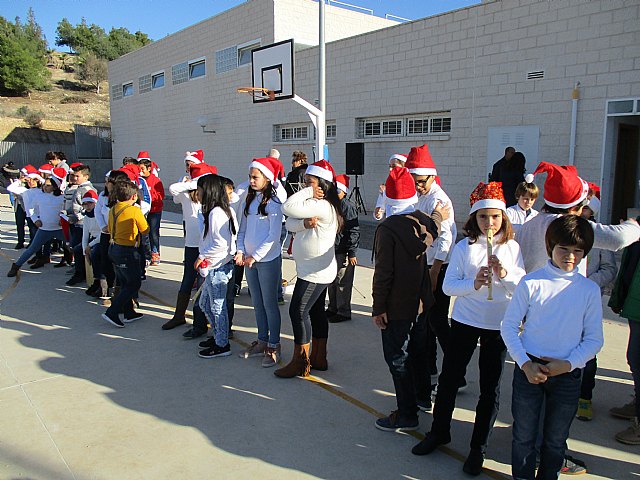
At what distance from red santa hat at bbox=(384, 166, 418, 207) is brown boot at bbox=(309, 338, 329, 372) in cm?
149

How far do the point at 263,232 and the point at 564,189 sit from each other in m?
2.45

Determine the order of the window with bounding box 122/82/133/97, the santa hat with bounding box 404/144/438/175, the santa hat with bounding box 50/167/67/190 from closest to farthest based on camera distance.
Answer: the santa hat with bounding box 404/144/438/175
the santa hat with bounding box 50/167/67/190
the window with bounding box 122/82/133/97

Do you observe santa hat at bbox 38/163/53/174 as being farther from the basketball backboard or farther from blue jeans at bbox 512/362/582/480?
blue jeans at bbox 512/362/582/480

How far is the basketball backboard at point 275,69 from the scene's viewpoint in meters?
9.86

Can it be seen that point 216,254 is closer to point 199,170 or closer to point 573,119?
point 199,170

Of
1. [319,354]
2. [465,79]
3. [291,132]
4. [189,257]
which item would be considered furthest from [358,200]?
[319,354]

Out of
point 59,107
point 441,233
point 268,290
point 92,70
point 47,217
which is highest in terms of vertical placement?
point 92,70

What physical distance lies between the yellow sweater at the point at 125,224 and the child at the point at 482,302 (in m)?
3.92

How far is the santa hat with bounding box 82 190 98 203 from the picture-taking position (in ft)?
22.1

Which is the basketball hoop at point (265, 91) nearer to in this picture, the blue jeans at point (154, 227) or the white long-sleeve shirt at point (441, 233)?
the blue jeans at point (154, 227)

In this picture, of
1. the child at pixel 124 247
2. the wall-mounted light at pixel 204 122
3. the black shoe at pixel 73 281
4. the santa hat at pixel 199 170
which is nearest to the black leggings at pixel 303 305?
the santa hat at pixel 199 170

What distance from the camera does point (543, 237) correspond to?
10.2ft

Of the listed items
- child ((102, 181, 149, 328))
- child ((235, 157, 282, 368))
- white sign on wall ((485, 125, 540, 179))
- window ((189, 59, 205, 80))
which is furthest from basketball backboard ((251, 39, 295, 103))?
window ((189, 59, 205, 80))

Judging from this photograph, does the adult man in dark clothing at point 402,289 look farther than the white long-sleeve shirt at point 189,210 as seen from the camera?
No
